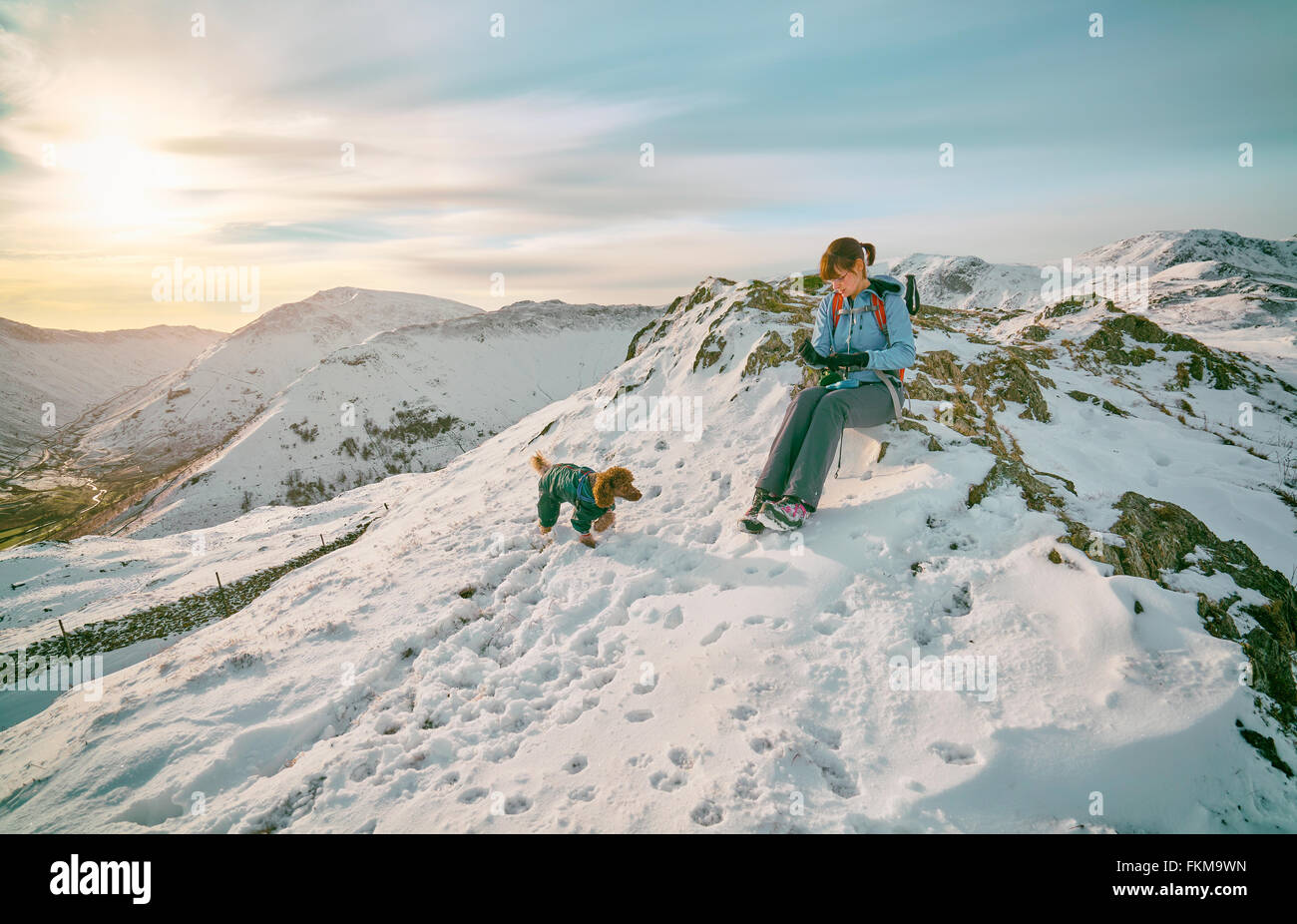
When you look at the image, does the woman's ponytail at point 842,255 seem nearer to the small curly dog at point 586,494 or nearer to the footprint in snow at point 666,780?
the small curly dog at point 586,494

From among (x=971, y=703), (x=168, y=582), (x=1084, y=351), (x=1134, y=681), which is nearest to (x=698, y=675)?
(x=971, y=703)

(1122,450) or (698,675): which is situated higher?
(1122,450)

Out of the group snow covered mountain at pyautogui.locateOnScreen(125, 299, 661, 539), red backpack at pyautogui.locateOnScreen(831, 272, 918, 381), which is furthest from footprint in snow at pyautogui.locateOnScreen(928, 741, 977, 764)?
snow covered mountain at pyautogui.locateOnScreen(125, 299, 661, 539)

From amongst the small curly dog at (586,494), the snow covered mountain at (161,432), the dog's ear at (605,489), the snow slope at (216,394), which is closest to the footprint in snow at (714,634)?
the small curly dog at (586,494)

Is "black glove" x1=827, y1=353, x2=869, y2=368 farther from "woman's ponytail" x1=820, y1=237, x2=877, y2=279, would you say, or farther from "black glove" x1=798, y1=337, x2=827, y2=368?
"woman's ponytail" x1=820, y1=237, x2=877, y2=279

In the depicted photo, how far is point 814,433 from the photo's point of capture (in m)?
6.55

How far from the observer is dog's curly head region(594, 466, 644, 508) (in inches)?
326

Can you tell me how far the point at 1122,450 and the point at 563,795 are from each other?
13999mm

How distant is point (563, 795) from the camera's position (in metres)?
4.41

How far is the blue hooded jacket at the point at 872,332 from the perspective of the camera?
6848 millimetres

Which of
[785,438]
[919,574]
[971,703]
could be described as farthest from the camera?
[785,438]

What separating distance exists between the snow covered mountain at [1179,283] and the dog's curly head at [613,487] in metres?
32.1
